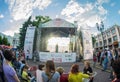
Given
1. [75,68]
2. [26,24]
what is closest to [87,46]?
[75,68]

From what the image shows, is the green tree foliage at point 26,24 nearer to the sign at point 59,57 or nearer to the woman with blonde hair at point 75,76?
the sign at point 59,57

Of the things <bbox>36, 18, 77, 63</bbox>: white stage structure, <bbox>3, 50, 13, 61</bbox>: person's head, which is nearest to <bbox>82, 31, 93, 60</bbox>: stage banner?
<bbox>36, 18, 77, 63</bbox>: white stage structure

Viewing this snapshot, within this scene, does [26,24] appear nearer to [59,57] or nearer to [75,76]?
[59,57]

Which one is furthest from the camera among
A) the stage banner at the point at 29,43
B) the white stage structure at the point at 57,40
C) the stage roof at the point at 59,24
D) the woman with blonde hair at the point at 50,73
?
the stage banner at the point at 29,43

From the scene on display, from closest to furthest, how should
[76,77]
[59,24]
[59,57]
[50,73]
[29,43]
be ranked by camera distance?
[50,73]
[76,77]
[59,57]
[59,24]
[29,43]

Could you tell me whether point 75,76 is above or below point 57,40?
below

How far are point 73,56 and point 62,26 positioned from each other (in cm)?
359

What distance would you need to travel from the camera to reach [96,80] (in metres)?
13.3

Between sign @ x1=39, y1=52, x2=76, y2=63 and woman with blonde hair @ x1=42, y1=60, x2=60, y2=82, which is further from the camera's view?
sign @ x1=39, y1=52, x2=76, y2=63

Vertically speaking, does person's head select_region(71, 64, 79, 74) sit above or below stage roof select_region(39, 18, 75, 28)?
below

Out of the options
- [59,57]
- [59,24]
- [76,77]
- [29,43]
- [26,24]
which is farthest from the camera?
[26,24]

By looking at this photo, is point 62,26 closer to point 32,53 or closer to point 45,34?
point 45,34

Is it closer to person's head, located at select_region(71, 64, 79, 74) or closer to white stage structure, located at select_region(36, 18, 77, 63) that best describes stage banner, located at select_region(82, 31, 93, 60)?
white stage structure, located at select_region(36, 18, 77, 63)


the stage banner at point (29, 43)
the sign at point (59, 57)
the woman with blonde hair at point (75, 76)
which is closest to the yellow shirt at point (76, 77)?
→ the woman with blonde hair at point (75, 76)
